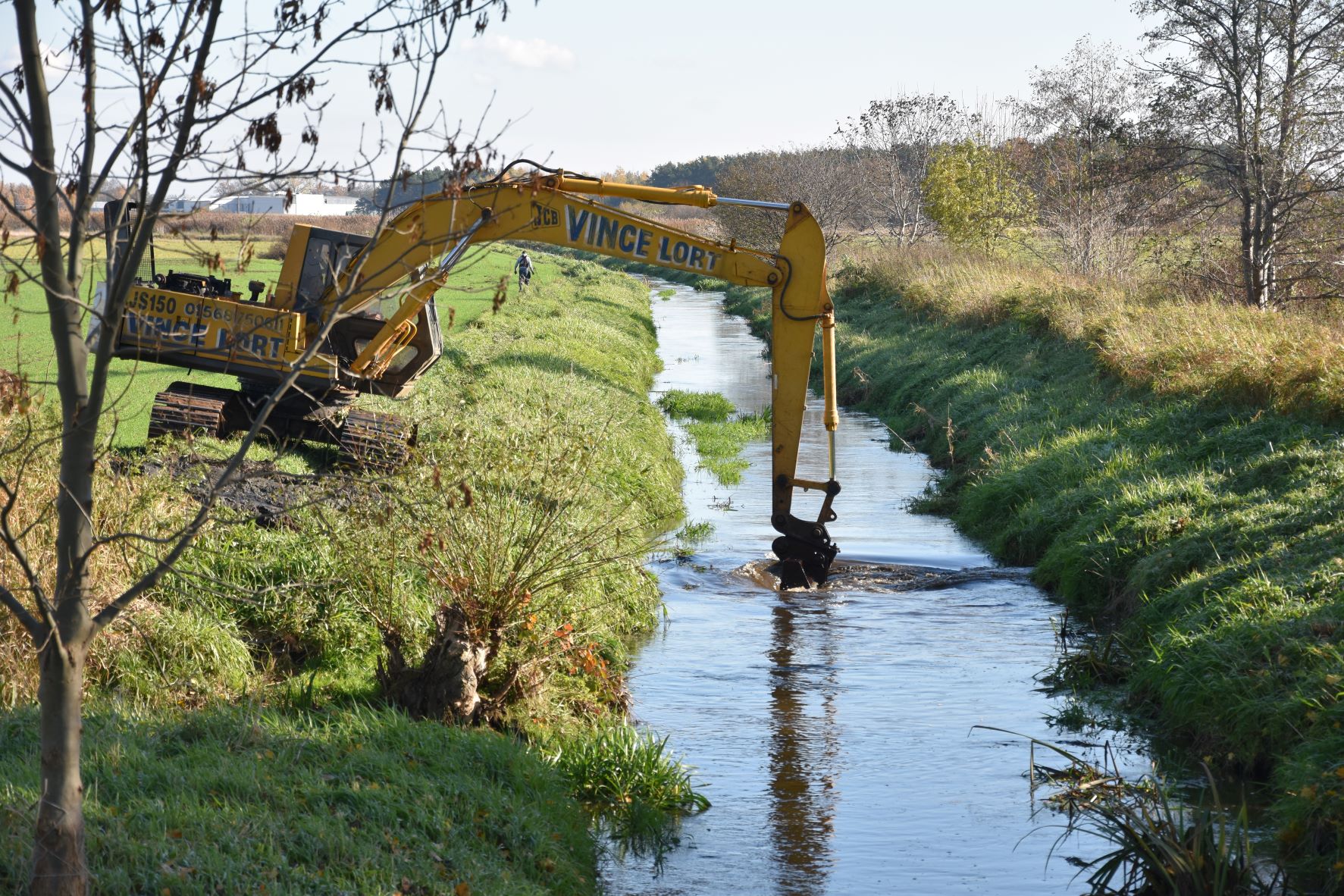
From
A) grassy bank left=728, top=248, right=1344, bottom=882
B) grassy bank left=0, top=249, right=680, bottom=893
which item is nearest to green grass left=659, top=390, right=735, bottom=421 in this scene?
grassy bank left=728, top=248, right=1344, bottom=882

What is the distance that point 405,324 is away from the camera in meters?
13.8

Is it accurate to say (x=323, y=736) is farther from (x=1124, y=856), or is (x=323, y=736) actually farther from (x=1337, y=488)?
(x=1337, y=488)

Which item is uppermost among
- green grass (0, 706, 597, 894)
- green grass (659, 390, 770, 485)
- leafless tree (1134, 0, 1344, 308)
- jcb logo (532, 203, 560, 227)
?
leafless tree (1134, 0, 1344, 308)

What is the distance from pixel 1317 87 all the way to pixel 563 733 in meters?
20.2

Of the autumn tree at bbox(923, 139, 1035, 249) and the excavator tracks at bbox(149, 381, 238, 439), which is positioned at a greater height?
the autumn tree at bbox(923, 139, 1035, 249)

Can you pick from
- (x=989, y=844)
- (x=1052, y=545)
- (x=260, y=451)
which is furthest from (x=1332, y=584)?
(x=260, y=451)

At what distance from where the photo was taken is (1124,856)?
624 cm

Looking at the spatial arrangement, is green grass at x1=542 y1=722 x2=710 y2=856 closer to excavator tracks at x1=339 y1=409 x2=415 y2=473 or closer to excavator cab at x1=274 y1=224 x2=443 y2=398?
excavator tracks at x1=339 y1=409 x2=415 y2=473

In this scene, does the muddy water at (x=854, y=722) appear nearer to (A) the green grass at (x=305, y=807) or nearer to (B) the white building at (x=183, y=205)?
(A) the green grass at (x=305, y=807)

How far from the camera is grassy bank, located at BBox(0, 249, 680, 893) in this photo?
5.58 meters

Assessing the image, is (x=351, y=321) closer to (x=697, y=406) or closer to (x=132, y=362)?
(x=132, y=362)

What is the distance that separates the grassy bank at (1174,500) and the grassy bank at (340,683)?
3928mm

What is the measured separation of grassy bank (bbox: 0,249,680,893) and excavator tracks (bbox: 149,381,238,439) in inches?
72.5

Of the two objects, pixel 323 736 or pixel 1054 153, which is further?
pixel 1054 153
